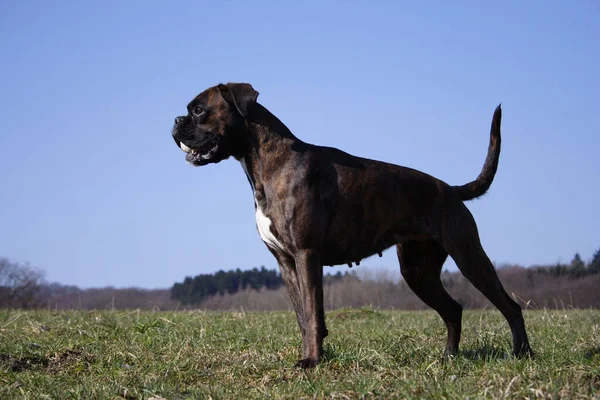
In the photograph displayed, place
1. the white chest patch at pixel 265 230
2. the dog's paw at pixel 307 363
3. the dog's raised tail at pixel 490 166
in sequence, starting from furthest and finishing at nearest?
the dog's raised tail at pixel 490 166 → the white chest patch at pixel 265 230 → the dog's paw at pixel 307 363

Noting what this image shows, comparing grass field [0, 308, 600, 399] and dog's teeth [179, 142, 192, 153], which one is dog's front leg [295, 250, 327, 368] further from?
dog's teeth [179, 142, 192, 153]

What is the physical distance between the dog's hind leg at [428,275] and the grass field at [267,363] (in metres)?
0.31

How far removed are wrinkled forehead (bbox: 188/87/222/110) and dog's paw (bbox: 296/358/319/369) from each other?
86.6 inches

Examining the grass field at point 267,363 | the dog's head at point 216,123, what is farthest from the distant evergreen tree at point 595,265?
the dog's head at point 216,123

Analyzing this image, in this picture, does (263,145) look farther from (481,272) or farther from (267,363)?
(481,272)

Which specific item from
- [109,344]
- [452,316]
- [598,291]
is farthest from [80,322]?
[598,291]

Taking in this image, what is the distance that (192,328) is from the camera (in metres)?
8.07

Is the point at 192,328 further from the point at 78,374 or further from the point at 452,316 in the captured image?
the point at 452,316

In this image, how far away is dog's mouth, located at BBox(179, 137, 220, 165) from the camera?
19.4 feet

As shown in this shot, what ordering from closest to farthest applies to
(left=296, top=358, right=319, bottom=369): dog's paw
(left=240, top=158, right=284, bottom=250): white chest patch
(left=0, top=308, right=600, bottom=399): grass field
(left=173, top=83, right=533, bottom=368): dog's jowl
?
(left=0, top=308, right=600, bottom=399): grass field
(left=296, top=358, right=319, bottom=369): dog's paw
(left=173, top=83, right=533, bottom=368): dog's jowl
(left=240, top=158, right=284, bottom=250): white chest patch

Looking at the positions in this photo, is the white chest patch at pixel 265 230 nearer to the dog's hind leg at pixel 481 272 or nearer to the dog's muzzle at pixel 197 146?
the dog's muzzle at pixel 197 146

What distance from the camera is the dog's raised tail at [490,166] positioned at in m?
6.55

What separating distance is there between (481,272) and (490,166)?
1.07 metres

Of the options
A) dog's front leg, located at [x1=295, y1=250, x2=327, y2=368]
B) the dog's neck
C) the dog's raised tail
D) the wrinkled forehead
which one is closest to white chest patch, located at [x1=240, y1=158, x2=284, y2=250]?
the dog's neck
